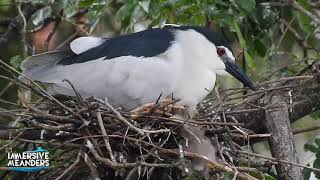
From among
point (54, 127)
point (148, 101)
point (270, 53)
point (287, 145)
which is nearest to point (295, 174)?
point (287, 145)

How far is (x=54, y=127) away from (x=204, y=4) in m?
1.26

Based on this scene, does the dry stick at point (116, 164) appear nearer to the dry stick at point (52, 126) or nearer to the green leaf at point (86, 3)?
the dry stick at point (52, 126)

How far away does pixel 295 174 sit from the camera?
11.4 ft

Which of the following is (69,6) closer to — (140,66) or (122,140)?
(140,66)

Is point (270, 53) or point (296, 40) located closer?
point (270, 53)

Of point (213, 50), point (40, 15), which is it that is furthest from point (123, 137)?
point (40, 15)

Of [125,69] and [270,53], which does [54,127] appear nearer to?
[125,69]

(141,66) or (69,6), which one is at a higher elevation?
(69,6)

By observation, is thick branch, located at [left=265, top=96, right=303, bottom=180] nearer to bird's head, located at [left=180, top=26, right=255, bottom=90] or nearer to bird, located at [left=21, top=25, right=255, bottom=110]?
bird, located at [left=21, top=25, right=255, bottom=110]

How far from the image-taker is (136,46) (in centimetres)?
388

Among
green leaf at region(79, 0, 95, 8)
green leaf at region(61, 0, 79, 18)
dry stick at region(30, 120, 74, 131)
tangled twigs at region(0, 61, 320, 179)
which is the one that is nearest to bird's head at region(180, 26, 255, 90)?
tangled twigs at region(0, 61, 320, 179)

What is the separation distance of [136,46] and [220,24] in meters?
0.63

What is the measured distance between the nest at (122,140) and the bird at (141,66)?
0.83 feet

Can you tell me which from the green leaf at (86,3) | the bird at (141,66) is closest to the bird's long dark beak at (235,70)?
the bird at (141,66)
